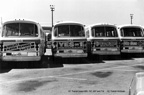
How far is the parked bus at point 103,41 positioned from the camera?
1505cm

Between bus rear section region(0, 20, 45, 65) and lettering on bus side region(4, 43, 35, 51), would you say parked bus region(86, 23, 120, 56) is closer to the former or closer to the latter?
bus rear section region(0, 20, 45, 65)

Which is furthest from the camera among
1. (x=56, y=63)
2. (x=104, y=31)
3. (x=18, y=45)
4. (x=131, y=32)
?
(x=131, y=32)

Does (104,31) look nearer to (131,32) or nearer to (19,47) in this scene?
(131,32)

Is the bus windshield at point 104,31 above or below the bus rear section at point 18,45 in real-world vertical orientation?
above

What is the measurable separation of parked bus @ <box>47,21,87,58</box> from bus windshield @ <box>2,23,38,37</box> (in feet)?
5.61

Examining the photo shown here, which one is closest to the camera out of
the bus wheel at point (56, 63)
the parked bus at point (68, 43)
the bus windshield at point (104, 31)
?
the bus wheel at point (56, 63)

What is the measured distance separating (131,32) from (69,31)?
5.52m

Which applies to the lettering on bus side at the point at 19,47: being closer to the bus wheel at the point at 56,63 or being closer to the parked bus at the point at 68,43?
the bus wheel at the point at 56,63

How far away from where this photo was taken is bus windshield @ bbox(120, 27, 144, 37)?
55.5 feet

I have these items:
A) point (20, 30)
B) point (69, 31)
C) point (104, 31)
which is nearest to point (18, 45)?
point (20, 30)

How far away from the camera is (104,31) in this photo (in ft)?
51.6

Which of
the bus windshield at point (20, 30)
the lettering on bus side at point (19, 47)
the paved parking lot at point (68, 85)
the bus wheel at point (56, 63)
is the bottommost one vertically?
the paved parking lot at point (68, 85)

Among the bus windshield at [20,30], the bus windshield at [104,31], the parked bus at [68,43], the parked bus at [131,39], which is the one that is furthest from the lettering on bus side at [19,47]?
the parked bus at [131,39]

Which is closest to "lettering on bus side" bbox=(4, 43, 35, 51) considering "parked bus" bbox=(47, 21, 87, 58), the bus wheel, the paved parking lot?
the bus wheel
